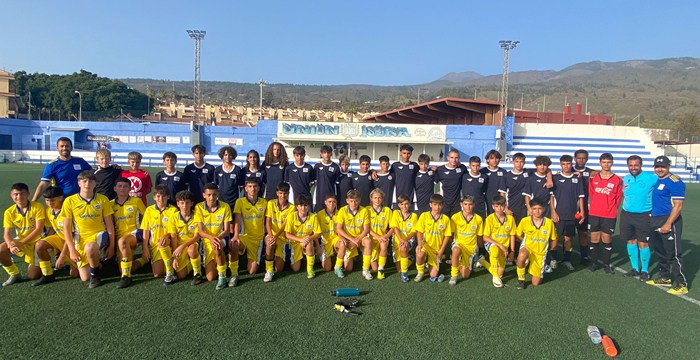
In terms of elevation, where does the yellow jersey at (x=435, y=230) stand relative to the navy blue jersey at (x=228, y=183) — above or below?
below

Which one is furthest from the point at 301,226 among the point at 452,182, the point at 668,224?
the point at 668,224

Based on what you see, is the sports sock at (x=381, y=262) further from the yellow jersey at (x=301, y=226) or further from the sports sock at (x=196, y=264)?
the sports sock at (x=196, y=264)

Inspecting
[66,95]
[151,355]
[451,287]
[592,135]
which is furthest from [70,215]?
[66,95]

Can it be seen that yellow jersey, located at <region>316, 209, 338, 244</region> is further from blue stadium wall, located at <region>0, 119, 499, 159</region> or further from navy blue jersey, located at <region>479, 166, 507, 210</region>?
blue stadium wall, located at <region>0, 119, 499, 159</region>

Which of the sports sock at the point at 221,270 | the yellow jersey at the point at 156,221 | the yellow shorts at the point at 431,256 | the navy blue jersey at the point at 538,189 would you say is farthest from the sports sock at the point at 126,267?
the navy blue jersey at the point at 538,189

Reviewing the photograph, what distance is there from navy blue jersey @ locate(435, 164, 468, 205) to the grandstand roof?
80.7 feet

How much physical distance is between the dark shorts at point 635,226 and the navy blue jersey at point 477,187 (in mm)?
1817

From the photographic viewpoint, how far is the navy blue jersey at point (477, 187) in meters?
5.98

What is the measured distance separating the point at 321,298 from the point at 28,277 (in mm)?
3461

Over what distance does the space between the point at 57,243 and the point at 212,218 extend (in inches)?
72.1

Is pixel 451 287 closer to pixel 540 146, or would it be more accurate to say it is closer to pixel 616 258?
pixel 616 258

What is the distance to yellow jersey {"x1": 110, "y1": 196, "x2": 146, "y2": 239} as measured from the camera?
4953 millimetres

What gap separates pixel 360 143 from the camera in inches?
1218

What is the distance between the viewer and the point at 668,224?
4.93 m
